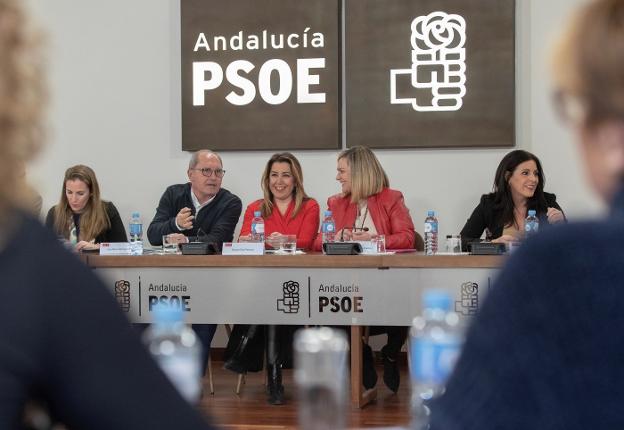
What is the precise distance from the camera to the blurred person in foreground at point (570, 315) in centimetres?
67

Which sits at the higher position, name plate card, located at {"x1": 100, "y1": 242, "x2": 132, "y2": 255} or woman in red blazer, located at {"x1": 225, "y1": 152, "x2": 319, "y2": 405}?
woman in red blazer, located at {"x1": 225, "y1": 152, "x2": 319, "y2": 405}

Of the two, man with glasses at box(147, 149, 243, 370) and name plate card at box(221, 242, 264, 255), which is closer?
name plate card at box(221, 242, 264, 255)

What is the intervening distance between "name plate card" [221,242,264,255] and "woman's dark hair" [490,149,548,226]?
5.08 feet

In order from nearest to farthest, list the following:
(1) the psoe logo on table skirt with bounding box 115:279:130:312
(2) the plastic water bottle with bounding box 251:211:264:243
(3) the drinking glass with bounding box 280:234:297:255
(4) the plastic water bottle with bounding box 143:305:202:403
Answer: (4) the plastic water bottle with bounding box 143:305:202:403
(1) the psoe logo on table skirt with bounding box 115:279:130:312
(3) the drinking glass with bounding box 280:234:297:255
(2) the plastic water bottle with bounding box 251:211:264:243

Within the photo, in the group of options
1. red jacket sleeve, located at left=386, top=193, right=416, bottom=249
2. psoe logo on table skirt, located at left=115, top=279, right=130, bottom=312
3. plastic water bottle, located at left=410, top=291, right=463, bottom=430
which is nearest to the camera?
plastic water bottle, located at left=410, top=291, right=463, bottom=430

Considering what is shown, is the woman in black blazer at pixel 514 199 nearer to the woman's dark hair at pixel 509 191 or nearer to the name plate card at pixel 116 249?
the woman's dark hair at pixel 509 191

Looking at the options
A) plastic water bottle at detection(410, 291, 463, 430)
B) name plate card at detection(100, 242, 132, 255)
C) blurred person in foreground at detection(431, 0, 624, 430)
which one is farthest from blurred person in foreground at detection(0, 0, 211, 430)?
name plate card at detection(100, 242, 132, 255)

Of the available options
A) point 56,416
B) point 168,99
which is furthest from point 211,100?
point 56,416

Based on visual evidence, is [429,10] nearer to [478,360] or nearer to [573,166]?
[573,166]

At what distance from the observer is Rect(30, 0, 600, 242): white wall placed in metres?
5.92

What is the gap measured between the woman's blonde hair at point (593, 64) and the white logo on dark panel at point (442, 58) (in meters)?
5.28

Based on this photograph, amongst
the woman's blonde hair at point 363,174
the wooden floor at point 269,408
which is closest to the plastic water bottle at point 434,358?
A: the wooden floor at point 269,408

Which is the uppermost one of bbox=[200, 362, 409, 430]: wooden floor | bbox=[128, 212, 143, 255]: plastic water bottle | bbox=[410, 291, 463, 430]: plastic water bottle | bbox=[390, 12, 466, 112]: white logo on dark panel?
bbox=[390, 12, 466, 112]: white logo on dark panel

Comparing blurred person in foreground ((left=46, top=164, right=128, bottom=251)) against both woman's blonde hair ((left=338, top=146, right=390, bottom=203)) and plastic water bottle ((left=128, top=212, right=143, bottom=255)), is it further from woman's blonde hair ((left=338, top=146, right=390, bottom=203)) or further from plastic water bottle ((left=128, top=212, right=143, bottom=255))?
woman's blonde hair ((left=338, top=146, right=390, bottom=203))
